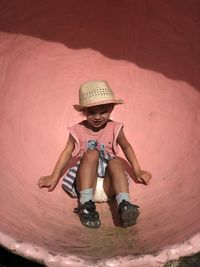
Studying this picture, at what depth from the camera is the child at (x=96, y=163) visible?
1.20 metres

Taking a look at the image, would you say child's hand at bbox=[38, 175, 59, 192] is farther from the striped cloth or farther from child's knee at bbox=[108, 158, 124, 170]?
→ child's knee at bbox=[108, 158, 124, 170]

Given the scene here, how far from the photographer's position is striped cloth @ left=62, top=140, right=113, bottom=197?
4.26ft

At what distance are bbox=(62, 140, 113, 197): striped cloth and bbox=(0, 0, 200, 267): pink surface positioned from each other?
4 cm

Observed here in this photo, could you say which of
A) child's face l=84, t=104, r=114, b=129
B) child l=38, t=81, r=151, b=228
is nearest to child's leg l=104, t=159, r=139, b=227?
child l=38, t=81, r=151, b=228

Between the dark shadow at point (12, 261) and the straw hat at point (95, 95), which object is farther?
the dark shadow at point (12, 261)

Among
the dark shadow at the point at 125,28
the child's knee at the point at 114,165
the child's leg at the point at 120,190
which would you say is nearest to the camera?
the child's leg at the point at 120,190

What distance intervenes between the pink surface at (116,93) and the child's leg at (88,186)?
3 cm

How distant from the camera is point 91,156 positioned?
1273 mm

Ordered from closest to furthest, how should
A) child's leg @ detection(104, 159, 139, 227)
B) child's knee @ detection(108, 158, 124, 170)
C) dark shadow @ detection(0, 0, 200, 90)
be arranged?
1. child's leg @ detection(104, 159, 139, 227)
2. child's knee @ detection(108, 158, 124, 170)
3. dark shadow @ detection(0, 0, 200, 90)

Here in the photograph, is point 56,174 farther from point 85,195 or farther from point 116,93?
point 116,93

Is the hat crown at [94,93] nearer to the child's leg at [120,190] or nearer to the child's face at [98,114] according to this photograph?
the child's face at [98,114]

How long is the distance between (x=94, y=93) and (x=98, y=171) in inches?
8.9

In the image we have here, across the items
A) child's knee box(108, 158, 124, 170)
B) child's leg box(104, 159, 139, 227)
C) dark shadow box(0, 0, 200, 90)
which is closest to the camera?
child's leg box(104, 159, 139, 227)

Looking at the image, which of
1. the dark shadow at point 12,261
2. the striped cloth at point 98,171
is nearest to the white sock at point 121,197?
the striped cloth at point 98,171
